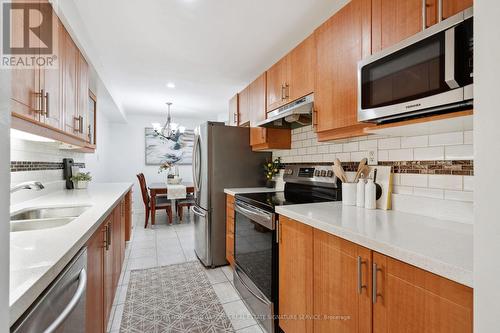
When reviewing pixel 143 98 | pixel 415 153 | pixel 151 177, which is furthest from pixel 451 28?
pixel 151 177

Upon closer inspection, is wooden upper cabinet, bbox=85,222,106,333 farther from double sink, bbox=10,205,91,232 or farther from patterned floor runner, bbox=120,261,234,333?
patterned floor runner, bbox=120,261,234,333

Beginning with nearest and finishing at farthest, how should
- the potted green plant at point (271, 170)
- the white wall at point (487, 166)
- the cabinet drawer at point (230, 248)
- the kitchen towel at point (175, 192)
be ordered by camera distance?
the white wall at point (487, 166) < the cabinet drawer at point (230, 248) < the potted green plant at point (271, 170) < the kitchen towel at point (175, 192)

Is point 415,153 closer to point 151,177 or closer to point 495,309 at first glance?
point 495,309

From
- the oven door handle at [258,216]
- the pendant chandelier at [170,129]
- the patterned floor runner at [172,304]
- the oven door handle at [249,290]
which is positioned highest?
the pendant chandelier at [170,129]

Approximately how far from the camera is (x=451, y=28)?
3.03ft

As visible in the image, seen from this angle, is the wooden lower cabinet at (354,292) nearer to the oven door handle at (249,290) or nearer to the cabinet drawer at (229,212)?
the oven door handle at (249,290)

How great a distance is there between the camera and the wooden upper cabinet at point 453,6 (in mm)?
954

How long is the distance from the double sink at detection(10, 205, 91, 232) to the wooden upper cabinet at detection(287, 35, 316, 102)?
74.5 inches

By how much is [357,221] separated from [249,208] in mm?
994

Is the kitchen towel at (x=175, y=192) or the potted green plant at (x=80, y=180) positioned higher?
the potted green plant at (x=80, y=180)

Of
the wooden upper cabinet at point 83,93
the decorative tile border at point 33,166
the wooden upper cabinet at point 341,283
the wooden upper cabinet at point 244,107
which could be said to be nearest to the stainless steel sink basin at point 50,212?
the decorative tile border at point 33,166

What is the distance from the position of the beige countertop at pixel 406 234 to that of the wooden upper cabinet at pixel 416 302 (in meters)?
0.04

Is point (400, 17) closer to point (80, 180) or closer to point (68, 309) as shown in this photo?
point (68, 309)

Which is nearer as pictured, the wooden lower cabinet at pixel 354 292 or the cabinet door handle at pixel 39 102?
the wooden lower cabinet at pixel 354 292
